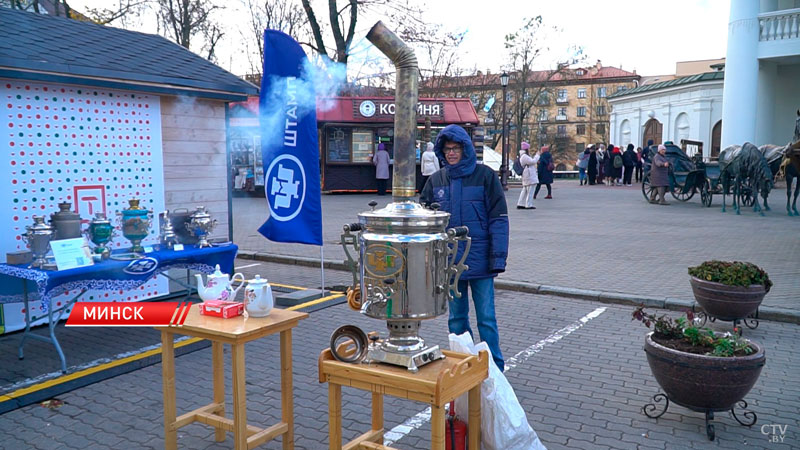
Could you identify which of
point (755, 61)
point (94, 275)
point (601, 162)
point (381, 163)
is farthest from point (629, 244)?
point (601, 162)

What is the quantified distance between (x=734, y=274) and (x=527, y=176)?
11.7m

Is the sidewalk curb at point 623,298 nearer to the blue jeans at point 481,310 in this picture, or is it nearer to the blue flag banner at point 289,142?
the blue flag banner at point 289,142

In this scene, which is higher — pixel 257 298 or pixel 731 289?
pixel 257 298

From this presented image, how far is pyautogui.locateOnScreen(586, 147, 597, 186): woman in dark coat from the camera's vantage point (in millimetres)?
29469

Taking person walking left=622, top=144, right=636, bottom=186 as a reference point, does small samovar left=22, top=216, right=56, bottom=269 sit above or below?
below

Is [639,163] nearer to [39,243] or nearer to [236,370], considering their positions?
[39,243]

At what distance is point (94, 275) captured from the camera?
5.26m

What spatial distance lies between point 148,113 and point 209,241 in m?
1.79

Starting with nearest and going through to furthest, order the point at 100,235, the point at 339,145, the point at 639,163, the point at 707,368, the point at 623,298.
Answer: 1. the point at 707,368
2. the point at 100,235
3. the point at 623,298
4. the point at 339,145
5. the point at 639,163

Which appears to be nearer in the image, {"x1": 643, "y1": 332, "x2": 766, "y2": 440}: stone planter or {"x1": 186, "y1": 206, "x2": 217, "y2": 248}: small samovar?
{"x1": 643, "y1": 332, "x2": 766, "y2": 440}: stone planter

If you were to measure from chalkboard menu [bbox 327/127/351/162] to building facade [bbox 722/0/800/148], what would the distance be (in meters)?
14.9

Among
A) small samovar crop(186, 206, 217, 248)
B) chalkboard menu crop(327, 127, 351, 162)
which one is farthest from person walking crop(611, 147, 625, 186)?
small samovar crop(186, 206, 217, 248)

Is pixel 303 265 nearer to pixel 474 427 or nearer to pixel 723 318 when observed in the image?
pixel 723 318

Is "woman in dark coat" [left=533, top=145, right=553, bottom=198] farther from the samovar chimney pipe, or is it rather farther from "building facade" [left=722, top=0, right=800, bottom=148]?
the samovar chimney pipe
